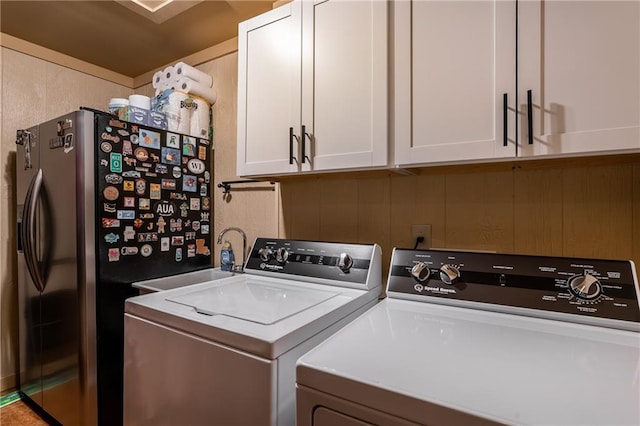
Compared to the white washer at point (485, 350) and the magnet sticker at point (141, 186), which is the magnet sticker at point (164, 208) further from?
the white washer at point (485, 350)

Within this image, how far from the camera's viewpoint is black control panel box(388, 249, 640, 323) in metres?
0.97

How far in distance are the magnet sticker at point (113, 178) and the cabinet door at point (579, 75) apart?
1799 mm

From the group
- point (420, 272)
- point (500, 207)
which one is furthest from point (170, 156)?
point (500, 207)

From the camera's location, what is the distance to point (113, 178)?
1688 mm

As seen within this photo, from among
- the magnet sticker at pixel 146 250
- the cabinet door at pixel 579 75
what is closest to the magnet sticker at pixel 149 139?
the magnet sticker at pixel 146 250

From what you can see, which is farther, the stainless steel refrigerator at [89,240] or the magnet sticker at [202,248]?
the magnet sticker at [202,248]

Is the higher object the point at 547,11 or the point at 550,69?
the point at 547,11

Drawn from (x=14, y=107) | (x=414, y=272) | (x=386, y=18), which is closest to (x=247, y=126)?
(x=386, y=18)

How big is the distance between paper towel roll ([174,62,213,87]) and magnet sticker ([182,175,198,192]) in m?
0.66

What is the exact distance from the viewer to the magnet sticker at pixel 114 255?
66.1 inches

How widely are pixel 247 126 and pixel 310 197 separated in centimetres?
50

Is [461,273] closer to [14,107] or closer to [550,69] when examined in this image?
[550,69]

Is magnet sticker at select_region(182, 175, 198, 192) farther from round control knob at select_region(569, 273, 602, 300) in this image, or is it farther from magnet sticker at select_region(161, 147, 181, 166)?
round control knob at select_region(569, 273, 602, 300)

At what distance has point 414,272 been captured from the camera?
1.22 meters
